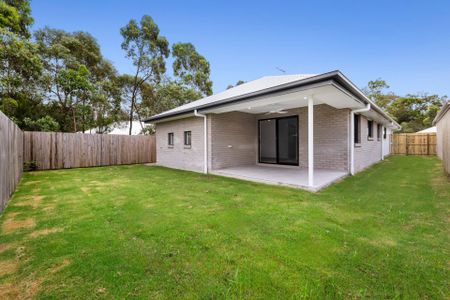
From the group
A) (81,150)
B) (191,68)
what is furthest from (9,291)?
(191,68)

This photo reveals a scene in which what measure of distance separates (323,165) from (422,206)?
409 centimetres

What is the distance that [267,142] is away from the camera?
10.1 metres

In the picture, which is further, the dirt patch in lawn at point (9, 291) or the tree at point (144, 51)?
the tree at point (144, 51)

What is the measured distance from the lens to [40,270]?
84.6 inches

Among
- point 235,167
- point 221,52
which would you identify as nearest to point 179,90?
point 221,52

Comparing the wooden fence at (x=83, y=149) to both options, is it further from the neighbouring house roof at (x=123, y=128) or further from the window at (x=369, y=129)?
the window at (x=369, y=129)

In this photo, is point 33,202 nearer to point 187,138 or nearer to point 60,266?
point 60,266

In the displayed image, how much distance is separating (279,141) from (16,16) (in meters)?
12.9

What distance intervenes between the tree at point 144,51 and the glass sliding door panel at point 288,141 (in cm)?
1400

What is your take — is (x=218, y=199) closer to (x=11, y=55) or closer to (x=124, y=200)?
(x=124, y=200)

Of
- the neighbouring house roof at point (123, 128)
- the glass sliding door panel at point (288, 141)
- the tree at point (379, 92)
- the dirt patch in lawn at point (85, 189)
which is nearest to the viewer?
the dirt patch in lawn at point (85, 189)

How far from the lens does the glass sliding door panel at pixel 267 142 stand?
9.80 m

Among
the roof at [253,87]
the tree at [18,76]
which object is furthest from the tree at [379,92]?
the tree at [18,76]

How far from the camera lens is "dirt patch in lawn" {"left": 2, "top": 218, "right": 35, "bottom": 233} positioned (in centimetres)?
320
